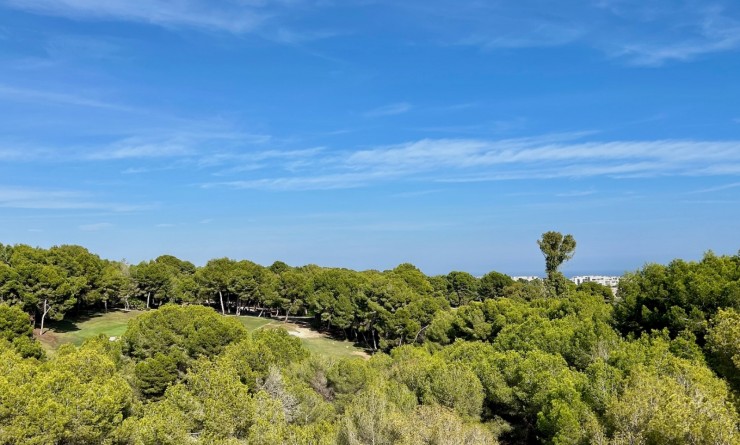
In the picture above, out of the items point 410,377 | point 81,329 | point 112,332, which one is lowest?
point 112,332

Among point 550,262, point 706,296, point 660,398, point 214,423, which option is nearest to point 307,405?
point 214,423

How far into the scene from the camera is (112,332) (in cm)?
6384

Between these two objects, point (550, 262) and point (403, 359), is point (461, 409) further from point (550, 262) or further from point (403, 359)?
point (550, 262)

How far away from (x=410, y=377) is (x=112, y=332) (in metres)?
50.4

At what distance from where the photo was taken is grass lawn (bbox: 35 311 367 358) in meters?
57.8

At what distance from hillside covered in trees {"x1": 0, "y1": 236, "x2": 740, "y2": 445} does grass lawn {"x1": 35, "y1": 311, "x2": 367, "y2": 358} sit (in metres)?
3.61

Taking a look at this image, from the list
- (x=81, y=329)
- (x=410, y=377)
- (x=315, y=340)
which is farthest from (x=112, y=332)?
(x=410, y=377)

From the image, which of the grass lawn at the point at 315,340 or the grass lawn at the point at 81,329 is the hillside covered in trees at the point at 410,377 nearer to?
the grass lawn at the point at 81,329

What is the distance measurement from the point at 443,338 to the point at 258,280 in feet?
140

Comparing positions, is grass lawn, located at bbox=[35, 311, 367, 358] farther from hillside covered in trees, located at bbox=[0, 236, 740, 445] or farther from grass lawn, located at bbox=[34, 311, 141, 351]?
hillside covered in trees, located at bbox=[0, 236, 740, 445]

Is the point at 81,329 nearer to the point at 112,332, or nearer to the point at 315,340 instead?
the point at 112,332

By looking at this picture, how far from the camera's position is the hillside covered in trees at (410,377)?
58.5 ft

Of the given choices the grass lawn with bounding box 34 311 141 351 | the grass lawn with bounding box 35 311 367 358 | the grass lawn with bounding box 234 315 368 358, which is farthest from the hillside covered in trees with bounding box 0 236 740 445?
the grass lawn with bounding box 234 315 368 358

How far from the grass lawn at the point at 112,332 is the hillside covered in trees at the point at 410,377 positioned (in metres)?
3.61
